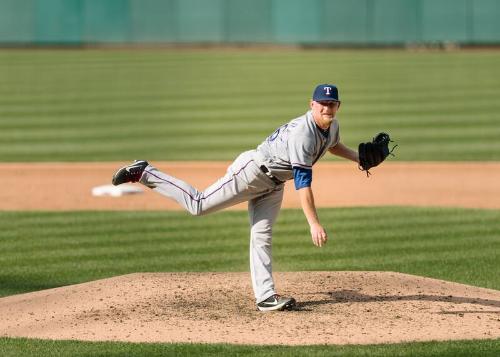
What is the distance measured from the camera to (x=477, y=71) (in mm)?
27703

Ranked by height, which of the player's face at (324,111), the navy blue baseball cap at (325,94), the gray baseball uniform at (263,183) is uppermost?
the navy blue baseball cap at (325,94)

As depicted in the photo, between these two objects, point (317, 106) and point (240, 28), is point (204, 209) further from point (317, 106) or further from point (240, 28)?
point (240, 28)

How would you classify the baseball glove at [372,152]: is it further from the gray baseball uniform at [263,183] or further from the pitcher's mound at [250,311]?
the pitcher's mound at [250,311]

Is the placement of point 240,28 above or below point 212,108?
above

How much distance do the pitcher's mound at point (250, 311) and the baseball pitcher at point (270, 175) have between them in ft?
1.23

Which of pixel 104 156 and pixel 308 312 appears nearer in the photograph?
pixel 308 312

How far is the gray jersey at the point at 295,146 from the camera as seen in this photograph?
7.07 m

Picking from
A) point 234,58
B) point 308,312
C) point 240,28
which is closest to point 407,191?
point 308,312

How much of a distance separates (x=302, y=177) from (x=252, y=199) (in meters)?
0.79

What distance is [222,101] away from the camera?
2278cm

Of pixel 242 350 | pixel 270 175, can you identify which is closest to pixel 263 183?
pixel 270 175

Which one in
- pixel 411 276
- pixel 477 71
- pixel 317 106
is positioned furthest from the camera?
pixel 477 71

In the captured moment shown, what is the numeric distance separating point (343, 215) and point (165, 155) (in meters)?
5.74

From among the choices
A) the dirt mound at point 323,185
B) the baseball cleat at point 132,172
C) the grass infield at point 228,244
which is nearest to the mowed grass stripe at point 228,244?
the grass infield at point 228,244
